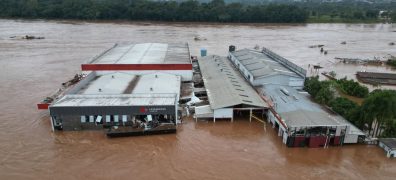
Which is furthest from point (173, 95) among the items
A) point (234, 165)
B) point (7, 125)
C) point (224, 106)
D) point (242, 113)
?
point (7, 125)

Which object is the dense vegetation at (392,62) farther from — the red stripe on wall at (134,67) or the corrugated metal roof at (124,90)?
the corrugated metal roof at (124,90)

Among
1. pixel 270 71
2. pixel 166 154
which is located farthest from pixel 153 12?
pixel 166 154

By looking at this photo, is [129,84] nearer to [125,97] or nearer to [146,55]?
[125,97]

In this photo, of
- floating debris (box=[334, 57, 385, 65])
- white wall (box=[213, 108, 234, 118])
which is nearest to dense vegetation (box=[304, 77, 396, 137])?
white wall (box=[213, 108, 234, 118])

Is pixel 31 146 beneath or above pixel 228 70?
beneath

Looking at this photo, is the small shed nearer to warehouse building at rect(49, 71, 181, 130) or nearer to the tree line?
warehouse building at rect(49, 71, 181, 130)

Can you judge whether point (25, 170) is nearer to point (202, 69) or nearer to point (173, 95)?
point (173, 95)
